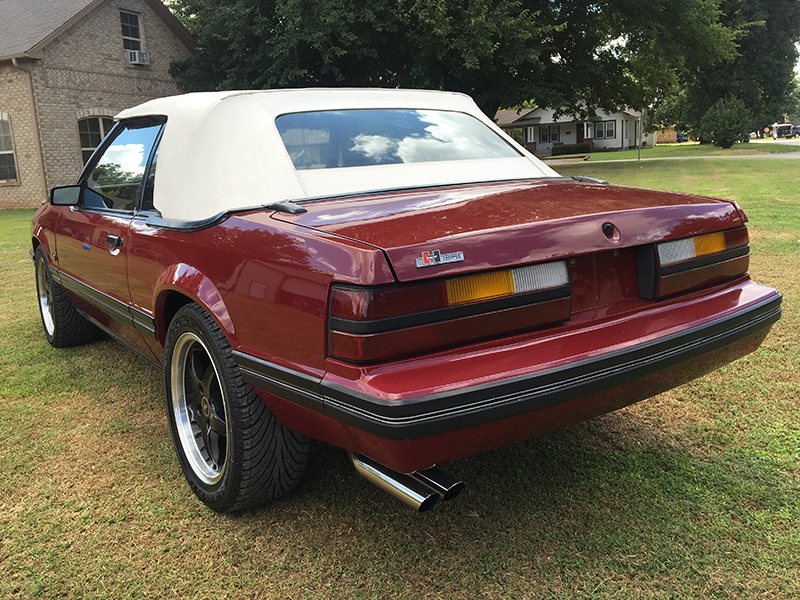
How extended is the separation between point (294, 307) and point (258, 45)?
25425 mm

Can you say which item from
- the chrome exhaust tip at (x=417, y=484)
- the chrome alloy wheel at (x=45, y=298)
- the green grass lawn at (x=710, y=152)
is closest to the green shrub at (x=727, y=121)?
the green grass lawn at (x=710, y=152)

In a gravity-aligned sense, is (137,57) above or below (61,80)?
above

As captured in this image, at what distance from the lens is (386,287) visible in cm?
189

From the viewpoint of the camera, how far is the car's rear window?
2.89 meters

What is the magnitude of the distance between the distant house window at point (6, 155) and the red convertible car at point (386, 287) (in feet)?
69.6

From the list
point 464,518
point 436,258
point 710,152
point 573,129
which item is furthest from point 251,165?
point 573,129

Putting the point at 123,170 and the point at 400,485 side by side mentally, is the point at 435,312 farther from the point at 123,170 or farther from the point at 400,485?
the point at 123,170

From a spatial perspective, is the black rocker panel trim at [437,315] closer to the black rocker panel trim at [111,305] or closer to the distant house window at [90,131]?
the black rocker panel trim at [111,305]

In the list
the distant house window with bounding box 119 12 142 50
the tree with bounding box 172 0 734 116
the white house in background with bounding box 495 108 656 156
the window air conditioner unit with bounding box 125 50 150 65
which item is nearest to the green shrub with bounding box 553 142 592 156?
the white house in background with bounding box 495 108 656 156

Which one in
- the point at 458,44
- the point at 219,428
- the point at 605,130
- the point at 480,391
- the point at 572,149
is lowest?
the point at 219,428

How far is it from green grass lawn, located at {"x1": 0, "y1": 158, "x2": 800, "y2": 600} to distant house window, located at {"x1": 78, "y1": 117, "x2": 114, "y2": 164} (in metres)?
20.7

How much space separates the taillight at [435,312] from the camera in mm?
1892

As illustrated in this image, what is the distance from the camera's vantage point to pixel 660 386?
2369mm

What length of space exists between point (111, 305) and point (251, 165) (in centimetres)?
130
